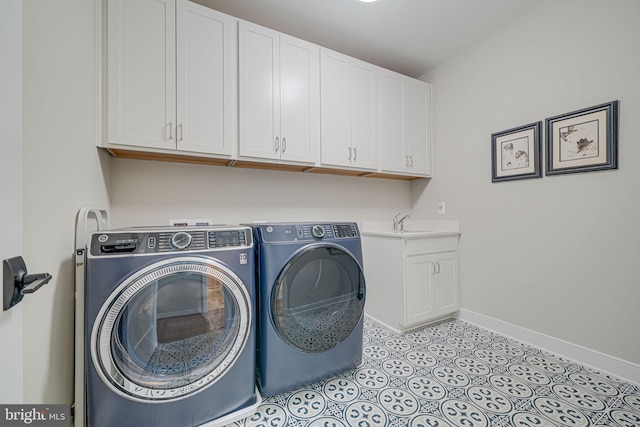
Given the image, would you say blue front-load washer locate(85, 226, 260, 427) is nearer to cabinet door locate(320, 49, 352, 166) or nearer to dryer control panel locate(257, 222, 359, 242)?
dryer control panel locate(257, 222, 359, 242)

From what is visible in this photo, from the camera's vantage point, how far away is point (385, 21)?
2.02 metres

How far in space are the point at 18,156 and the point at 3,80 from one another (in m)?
0.19

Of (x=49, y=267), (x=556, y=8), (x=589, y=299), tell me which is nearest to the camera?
(x=49, y=267)

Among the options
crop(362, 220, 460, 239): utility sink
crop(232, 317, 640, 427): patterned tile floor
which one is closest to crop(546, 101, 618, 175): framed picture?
crop(362, 220, 460, 239): utility sink

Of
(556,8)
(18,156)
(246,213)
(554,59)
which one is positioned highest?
(556,8)

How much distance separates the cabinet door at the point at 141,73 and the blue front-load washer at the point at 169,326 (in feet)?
2.55

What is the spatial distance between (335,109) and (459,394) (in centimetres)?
216

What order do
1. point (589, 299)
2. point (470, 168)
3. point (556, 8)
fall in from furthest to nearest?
point (470, 168), point (556, 8), point (589, 299)

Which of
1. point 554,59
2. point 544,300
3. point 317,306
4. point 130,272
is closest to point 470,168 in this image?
point 554,59

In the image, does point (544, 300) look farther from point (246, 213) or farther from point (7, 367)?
point (7, 367)

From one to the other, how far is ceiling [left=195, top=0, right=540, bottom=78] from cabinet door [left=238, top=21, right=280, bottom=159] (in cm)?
26

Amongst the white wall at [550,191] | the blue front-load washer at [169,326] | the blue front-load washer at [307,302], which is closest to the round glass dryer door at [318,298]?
the blue front-load washer at [307,302]

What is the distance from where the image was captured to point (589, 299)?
1.69 metres

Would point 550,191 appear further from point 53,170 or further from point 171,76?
point 53,170
